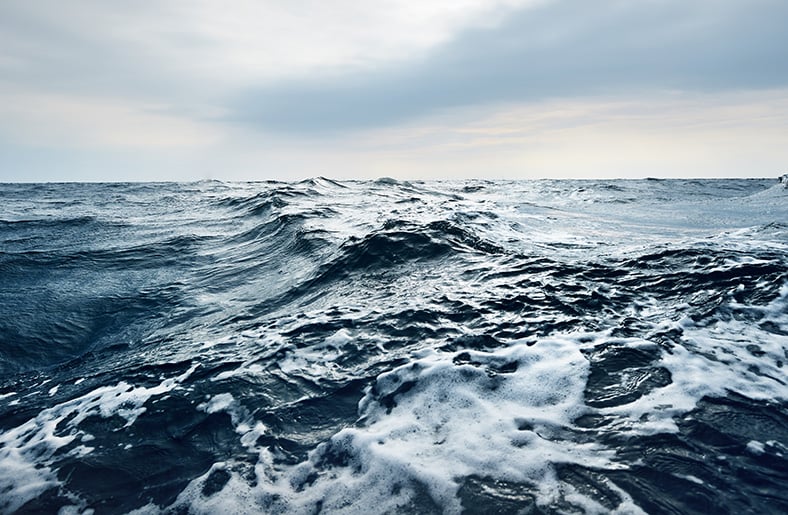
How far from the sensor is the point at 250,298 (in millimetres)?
8211

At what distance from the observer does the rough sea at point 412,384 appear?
10.2ft

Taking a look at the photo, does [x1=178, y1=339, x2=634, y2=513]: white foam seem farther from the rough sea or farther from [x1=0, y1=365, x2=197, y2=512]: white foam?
[x1=0, y1=365, x2=197, y2=512]: white foam

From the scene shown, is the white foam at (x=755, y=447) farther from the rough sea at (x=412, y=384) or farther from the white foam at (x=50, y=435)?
the white foam at (x=50, y=435)

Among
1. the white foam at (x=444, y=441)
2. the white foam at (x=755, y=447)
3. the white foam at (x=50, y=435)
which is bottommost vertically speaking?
the white foam at (x=50, y=435)

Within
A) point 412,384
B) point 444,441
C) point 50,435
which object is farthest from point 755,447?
point 50,435

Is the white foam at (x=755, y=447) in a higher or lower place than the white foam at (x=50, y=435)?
higher

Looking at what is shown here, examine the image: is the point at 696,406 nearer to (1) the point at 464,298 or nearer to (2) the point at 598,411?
(2) the point at 598,411

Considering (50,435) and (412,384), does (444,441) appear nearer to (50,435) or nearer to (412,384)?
(412,384)

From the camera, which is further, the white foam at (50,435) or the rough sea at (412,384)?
the white foam at (50,435)

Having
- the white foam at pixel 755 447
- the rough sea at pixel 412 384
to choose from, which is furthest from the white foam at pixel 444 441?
the white foam at pixel 755 447

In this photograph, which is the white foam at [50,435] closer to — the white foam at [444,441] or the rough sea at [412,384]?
the rough sea at [412,384]

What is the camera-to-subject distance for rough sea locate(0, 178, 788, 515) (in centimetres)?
312

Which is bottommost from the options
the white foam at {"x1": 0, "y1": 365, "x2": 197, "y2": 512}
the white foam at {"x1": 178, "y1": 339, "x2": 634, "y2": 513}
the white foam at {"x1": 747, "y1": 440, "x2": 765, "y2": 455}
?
the white foam at {"x1": 0, "y1": 365, "x2": 197, "y2": 512}

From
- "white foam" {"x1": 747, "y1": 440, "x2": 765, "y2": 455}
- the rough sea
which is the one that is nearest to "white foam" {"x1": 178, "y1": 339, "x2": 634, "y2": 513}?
the rough sea
